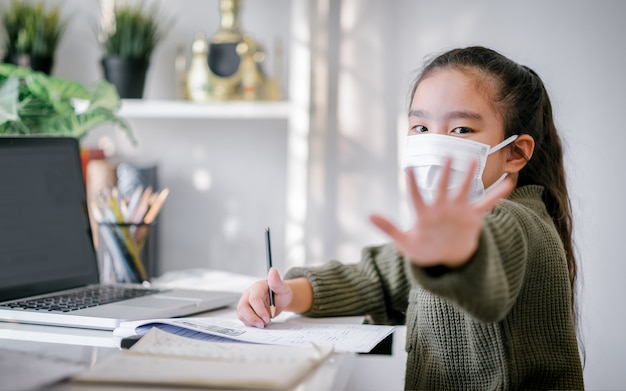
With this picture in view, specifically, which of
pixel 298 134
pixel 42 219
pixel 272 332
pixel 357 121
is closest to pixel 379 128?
pixel 357 121

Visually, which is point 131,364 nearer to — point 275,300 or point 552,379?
point 275,300

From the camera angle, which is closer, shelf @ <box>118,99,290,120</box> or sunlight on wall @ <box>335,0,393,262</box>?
shelf @ <box>118,99,290,120</box>

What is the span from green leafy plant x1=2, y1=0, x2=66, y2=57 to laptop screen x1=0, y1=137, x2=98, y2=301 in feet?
2.53

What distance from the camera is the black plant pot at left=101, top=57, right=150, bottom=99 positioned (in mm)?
2029

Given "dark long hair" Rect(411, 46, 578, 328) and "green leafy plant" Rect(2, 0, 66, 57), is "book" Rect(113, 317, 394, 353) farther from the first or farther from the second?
"green leafy plant" Rect(2, 0, 66, 57)

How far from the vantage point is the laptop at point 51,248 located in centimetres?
112

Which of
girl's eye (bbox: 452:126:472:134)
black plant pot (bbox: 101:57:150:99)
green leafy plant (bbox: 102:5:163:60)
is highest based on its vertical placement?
green leafy plant (bbox: 102:5:163:60)

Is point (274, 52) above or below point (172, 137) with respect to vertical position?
above

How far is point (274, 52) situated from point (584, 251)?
0.91 metres

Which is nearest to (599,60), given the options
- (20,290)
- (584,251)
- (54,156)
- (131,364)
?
(584,251)

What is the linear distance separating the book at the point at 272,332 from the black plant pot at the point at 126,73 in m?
1.08

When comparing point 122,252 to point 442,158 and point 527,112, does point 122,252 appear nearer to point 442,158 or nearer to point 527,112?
point 442,158

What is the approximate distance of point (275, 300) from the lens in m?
1.15

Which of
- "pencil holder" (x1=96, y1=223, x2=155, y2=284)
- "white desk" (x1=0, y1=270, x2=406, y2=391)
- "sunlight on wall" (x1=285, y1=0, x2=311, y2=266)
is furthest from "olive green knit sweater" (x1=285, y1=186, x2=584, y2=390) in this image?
"sunlight on wall" (x1=285, y1=0, x2=311, y2=266)
